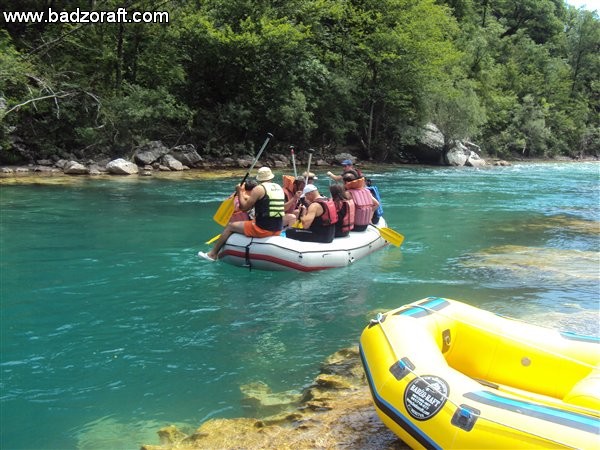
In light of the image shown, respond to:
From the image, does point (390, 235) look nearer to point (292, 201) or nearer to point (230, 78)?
point (292, 201)

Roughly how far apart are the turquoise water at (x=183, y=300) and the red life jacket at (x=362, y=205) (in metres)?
0.64

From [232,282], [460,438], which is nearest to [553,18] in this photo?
[232,282]

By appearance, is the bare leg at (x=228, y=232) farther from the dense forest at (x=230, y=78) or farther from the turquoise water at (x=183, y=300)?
the dense forest at (x=230, y=78)

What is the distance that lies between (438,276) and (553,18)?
49.1 meters

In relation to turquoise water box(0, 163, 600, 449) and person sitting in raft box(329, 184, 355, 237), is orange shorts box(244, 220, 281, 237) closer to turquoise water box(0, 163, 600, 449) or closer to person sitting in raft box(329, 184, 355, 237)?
turquoise water box(0, 163, 600, 449)

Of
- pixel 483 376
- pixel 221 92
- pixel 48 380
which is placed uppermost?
pixel 221 92

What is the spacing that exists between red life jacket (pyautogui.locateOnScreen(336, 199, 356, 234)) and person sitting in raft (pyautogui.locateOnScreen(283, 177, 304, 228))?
0.80 meters

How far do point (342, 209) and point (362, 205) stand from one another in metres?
0.72

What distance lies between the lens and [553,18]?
47.7 m

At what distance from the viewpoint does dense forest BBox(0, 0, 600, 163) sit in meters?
18.5

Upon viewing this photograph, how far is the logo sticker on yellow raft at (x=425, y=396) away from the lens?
273cm

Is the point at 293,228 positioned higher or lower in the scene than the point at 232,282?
higher

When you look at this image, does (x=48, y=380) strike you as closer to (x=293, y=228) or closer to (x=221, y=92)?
(x=293, y=228)

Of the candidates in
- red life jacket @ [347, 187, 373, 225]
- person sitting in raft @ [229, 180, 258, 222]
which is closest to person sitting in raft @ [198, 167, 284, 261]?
person sitting in raft @ [229, 180, 258, 222]
